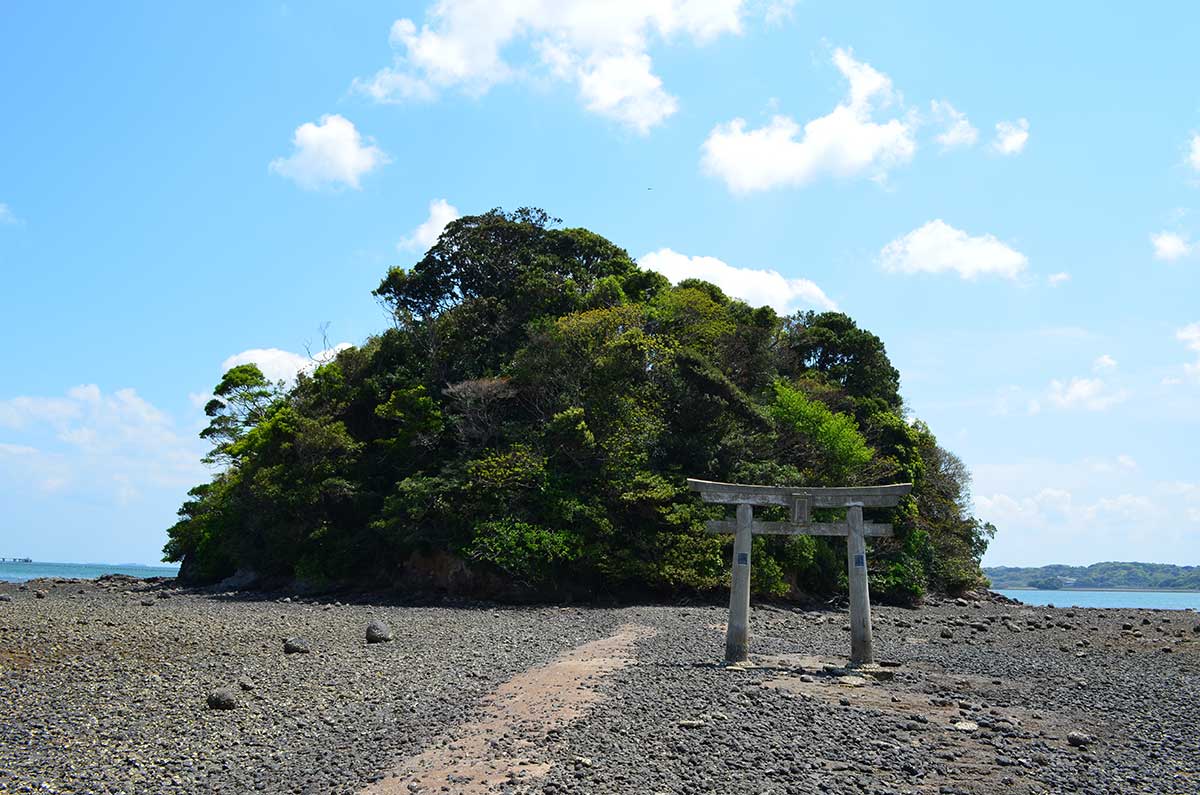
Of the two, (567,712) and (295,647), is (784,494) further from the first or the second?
(295,647)

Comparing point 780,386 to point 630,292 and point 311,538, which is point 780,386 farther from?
point 311,538

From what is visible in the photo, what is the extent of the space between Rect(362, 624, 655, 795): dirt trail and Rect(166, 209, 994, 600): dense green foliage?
14.3 metres

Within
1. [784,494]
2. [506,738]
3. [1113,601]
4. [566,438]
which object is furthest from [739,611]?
[1113,601]

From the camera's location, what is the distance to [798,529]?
17.4m

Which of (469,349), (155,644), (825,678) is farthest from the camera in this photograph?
(469,349)

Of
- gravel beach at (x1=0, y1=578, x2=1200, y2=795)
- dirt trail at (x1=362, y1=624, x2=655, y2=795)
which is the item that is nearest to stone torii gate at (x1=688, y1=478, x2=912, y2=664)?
Result: gravel beach at (x1=0, y1=578, x2=1200, y2=795)

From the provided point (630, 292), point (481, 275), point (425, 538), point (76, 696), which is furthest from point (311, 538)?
point (76, 696)

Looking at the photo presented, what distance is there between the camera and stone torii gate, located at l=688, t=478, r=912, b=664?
16375 mm

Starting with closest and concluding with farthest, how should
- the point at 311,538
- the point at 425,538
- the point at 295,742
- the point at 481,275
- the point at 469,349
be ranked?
the point at 295,742 → the point at 425,538 → the point at 311,538 → the point at 469,349 → the point at 481,275

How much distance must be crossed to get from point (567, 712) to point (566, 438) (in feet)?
63.6

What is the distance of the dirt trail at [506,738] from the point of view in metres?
9.47

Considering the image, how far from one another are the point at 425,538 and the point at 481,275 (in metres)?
13.2

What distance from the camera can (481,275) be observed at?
129ft

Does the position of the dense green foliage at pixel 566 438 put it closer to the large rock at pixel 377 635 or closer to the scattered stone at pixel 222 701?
the large rock at pixel 377 635
